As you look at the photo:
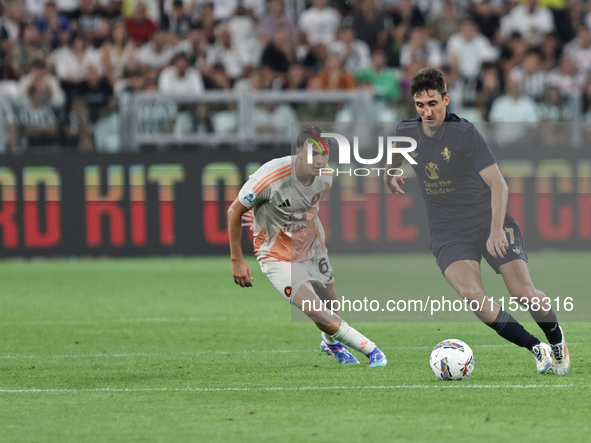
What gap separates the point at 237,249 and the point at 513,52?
39.3ft

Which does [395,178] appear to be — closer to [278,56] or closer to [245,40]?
[278,56]

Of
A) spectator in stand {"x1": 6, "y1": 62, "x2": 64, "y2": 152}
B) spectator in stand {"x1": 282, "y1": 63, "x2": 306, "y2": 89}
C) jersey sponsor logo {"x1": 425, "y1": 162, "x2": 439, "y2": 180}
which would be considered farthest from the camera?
spectator in stand {"x1": 282, "y1": 63, "x2": 306, "y2": 89}

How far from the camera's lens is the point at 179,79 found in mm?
16344

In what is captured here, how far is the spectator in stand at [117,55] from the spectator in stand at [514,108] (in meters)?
6.18

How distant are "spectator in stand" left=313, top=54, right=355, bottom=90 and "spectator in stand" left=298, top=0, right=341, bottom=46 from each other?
1959 mm

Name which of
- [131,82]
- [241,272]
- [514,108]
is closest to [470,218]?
[241,272]

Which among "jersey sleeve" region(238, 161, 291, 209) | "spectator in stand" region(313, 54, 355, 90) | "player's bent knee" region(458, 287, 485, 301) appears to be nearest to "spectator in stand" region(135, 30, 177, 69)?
"spectator in stand" region(313, 54, 355, 90)

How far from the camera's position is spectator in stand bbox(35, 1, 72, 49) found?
17.3 m

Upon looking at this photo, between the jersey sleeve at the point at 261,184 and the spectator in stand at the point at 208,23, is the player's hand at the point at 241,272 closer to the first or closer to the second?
the jersey sleeve at the point at 261,184

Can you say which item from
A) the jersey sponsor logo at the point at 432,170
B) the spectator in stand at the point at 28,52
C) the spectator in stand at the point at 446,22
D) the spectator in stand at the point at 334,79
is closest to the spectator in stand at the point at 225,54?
the spectator in stand at the point at 334,79

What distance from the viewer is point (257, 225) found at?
25.0ft

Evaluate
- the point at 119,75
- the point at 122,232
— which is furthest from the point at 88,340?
the point at 119,75

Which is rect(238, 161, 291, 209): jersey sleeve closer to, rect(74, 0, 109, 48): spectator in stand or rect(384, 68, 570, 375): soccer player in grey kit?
rect(384, 68, 570, 375): soccer player in grey kit

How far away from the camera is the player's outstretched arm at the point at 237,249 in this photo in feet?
22.9
